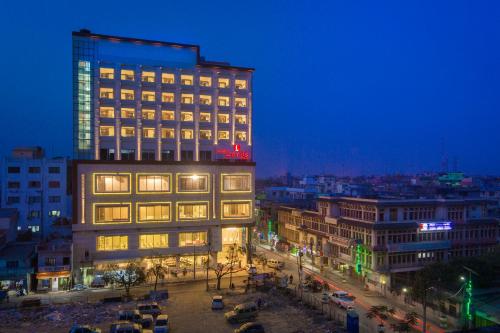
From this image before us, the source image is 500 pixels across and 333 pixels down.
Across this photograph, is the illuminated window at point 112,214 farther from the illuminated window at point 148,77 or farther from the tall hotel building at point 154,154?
the illuminated window at point 148,77

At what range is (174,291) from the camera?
5184 cm

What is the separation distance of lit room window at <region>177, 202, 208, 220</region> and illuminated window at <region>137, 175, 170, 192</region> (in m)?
3.57

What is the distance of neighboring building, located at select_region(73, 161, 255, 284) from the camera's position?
58750mm

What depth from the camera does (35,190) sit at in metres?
79.2

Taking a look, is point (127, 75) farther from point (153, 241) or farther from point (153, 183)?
point (153, 241)

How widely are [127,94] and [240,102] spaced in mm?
19861

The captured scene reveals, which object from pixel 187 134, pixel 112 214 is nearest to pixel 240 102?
pixel 187 134

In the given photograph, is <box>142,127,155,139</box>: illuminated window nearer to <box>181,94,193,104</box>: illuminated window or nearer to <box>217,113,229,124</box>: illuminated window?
<box>181,94,193,104</box>: illuminated window

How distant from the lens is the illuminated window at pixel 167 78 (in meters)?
67.7

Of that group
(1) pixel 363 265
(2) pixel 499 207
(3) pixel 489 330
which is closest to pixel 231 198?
(1) pixel 363 265

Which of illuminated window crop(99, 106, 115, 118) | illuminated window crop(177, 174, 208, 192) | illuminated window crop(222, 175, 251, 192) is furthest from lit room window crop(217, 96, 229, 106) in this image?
illuminated window crop(99, 106, 115, 118)

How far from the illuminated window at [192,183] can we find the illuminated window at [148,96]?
13.8 meters

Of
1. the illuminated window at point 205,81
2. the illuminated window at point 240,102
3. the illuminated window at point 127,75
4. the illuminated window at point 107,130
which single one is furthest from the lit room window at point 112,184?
the illuminated window at point 240,102

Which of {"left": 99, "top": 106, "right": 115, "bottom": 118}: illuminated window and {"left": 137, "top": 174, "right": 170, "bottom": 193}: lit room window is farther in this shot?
{"left": 99, "top": 106, "right": 115, "bottom": 118}: illuminated window
